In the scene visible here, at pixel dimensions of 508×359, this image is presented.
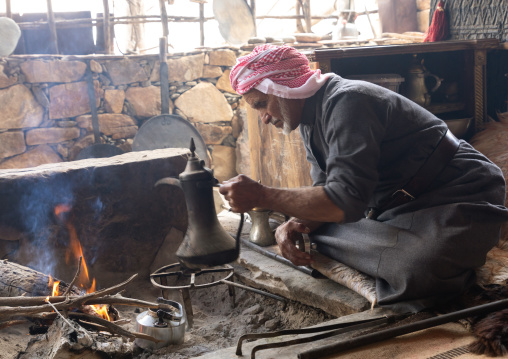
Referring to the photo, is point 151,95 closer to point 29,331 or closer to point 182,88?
point 182,88

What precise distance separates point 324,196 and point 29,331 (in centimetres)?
166

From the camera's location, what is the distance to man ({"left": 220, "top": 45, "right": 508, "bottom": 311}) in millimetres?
2311

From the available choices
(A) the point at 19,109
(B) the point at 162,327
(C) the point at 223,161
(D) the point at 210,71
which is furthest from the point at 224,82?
(B) the point at 162,327

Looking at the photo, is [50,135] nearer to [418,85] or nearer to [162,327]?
[418,85]

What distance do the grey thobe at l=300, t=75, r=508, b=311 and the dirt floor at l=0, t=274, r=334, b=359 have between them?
0.58 metres

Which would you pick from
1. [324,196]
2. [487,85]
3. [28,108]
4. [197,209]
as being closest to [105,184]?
[197,209]

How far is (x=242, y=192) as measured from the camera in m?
2.34

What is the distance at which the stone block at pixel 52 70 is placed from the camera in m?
6.96

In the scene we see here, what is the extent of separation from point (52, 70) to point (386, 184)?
5696 millimetres

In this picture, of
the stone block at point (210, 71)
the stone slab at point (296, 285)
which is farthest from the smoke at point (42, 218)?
the stone block at point (210, 71)

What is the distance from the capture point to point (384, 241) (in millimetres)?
2611

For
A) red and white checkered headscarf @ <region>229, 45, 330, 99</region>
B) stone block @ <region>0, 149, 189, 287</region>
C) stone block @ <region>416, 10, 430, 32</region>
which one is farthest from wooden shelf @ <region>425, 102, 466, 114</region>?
stone block @ <region>416, 10, 430, 32</region>

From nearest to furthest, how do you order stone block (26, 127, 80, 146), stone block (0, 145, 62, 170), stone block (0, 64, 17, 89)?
1. stone block (0, 64, 17, 89)
2. stone block (0, 145, 62, 170)
3. stone block (26, 127, 80, 146)

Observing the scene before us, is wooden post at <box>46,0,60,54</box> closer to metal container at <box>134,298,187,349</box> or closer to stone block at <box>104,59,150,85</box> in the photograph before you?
stone block at <box>104,59,150,85</box>
